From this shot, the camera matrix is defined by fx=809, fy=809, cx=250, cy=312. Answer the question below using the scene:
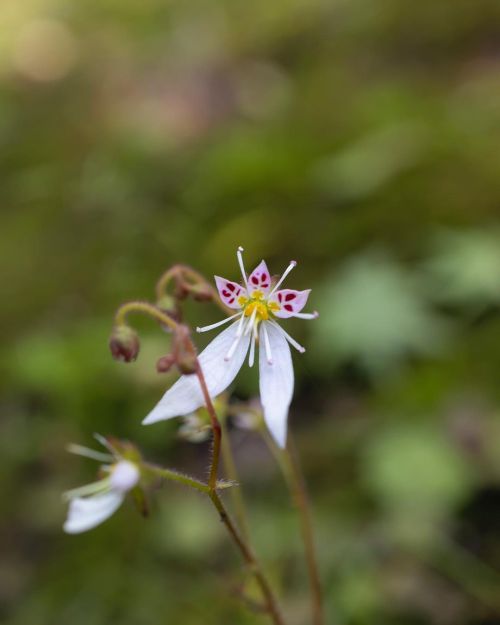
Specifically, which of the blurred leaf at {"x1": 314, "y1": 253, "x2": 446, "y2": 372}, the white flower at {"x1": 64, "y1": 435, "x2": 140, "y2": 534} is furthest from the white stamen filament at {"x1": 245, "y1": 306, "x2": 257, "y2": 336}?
the blurred leaf at {"x1": 314, "y1": 253, "x2": 446, "y2": 372}

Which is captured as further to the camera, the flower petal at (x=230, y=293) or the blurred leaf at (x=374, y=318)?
the blurred leaf at (x=374, y=318)

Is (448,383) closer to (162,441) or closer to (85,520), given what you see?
(162,441)

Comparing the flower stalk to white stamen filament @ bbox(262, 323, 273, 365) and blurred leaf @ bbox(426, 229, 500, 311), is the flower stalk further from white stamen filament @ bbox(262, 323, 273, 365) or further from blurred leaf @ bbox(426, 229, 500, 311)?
blurred leaf @ bbox(426, 229, 500, 311)

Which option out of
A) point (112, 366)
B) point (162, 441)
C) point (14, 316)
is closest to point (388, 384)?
point (162, 441)

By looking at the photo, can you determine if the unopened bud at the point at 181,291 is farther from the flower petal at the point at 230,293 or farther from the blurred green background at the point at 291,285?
the blurred green background at the point at 291,285

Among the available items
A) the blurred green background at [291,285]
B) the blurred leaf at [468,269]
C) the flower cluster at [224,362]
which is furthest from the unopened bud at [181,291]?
the blurred leaf at [468,269]
